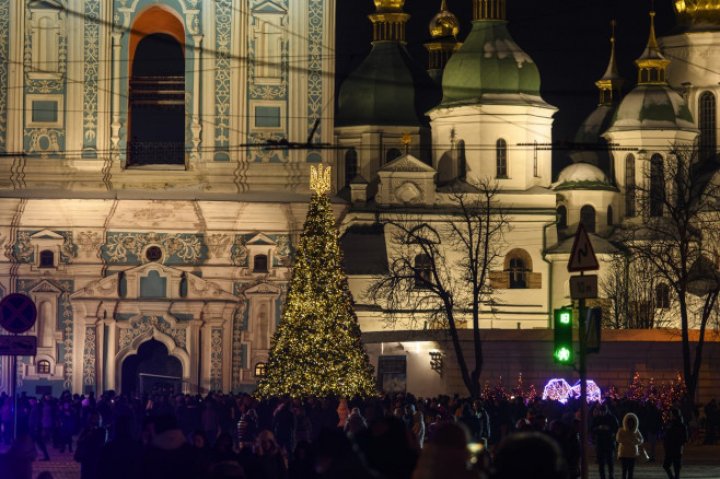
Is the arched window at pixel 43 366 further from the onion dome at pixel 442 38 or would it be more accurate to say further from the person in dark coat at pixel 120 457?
the person in dark coat at pixel 120 457

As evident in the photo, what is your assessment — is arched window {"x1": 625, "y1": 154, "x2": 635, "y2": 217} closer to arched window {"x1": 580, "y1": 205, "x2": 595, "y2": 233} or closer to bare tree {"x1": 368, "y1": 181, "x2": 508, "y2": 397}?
arched window {"x1": 580, "y1": 205, "x2": 595, "y2": 233}

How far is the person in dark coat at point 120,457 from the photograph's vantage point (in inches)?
602

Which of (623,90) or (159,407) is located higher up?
(623,90)

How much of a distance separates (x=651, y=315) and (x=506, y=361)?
12.4m

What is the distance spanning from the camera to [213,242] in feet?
175

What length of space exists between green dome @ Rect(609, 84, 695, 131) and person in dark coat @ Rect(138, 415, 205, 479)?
61607mm

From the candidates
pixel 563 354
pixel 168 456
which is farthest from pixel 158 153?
pixel 168 456

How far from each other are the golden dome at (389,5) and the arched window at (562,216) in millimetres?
8853

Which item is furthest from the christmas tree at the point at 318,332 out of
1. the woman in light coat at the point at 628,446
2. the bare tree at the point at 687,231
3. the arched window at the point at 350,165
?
the arched window at the point at 350,165

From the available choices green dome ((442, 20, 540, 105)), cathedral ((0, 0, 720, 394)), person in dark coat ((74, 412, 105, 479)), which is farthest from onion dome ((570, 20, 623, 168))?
person in dark coat ((74, 412, 105, 479))

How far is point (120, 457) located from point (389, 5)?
6010cm

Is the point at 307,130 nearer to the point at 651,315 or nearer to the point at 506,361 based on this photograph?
the point at 506,361

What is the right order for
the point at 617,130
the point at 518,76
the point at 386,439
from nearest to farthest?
the point at 386,439 < the point at 518,76 < the point at 617,130

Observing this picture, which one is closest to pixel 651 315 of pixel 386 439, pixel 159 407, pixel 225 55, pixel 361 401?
pixel 225 55
